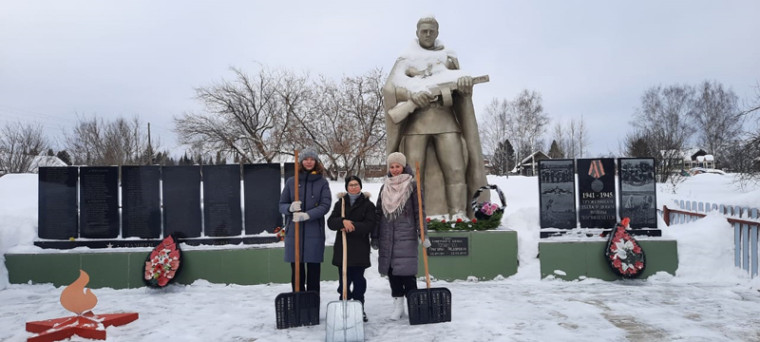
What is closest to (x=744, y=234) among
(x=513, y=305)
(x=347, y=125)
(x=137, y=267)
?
(x=513, y=305)

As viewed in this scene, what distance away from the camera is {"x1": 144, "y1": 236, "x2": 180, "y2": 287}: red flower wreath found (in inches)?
239

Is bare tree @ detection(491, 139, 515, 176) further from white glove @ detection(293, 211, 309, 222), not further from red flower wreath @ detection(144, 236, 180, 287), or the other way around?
white glove @ detection(293, 211, 309, 222)

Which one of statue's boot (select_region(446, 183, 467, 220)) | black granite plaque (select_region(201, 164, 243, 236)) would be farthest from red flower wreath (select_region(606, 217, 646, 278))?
black granite plaque (select_region(201, 164, 243, 236))

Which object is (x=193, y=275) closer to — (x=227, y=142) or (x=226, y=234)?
(x=226, y=234)

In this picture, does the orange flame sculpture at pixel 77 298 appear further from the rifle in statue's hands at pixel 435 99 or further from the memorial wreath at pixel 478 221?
the rifle in statue's hands at pixel 435 99

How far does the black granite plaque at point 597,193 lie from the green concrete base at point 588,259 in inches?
20.1

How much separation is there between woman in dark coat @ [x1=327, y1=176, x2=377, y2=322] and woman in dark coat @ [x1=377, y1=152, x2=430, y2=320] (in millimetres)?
136

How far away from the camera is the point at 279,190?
6.86 metres

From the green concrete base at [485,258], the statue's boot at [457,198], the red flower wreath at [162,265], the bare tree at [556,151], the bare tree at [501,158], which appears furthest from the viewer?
the bare tree at [556,151]

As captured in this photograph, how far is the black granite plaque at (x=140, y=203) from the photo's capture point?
6750 mm

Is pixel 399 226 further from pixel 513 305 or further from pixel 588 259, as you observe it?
pixel 588 259

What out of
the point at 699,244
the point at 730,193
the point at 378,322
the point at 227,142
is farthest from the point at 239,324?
the point at 227,142

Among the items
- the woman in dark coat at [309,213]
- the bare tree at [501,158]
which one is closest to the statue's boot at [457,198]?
the woman in dark coat at [309,213]

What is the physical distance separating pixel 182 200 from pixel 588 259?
228 inches
